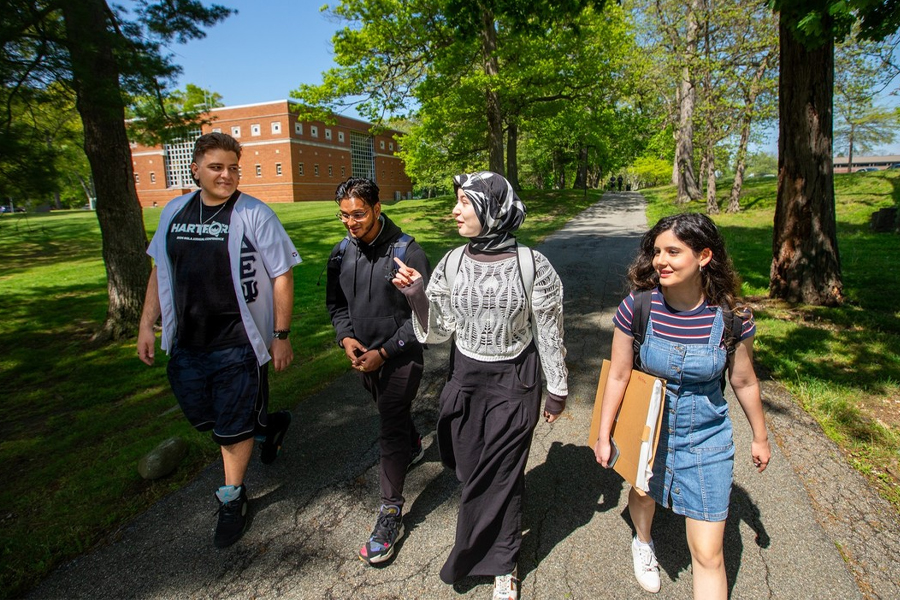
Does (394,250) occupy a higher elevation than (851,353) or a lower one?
higher

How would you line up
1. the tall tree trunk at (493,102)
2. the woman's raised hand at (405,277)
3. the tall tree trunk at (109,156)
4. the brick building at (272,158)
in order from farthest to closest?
the brick building at (272,158) → the tall tree trunk at (493,102) → the tall tree trunk at (109,156) → the woman's raised hand at (405,277)

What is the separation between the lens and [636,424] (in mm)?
2096

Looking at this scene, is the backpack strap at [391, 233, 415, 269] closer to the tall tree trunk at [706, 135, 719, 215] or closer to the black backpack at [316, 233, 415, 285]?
the black backpack at [316, 233, 415, 285]

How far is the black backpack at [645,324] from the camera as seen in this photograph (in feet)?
6.42

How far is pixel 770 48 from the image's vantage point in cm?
1323

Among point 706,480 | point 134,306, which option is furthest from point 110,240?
point 706,480

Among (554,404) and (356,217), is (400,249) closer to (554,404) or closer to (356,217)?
(356,217)

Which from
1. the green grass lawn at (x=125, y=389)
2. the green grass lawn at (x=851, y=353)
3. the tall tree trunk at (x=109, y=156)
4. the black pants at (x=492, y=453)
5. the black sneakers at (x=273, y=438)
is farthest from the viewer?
the tall tree trunk at (x=109, y=156)

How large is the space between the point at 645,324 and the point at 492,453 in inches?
35.7

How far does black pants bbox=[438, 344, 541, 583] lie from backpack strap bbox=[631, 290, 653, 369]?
461 millimetres

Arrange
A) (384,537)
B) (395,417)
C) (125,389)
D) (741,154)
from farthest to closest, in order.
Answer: (741,154)
(125,389)
(395,417)
(384,537)

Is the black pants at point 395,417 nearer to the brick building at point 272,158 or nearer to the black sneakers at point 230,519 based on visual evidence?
the black sneakers at point 230,519

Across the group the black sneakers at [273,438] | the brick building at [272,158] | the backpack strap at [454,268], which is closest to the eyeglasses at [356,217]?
the backpack strap at [454,268]

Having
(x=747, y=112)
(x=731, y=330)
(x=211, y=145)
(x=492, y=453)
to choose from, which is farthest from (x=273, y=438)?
(x=747, y=112)
